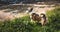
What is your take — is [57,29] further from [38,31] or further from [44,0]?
[44,0]

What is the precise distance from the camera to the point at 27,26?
3.16 meters

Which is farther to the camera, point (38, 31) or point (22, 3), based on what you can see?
point (22, 3)

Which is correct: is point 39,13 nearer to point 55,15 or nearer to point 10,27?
point 55,15

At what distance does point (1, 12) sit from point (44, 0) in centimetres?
73

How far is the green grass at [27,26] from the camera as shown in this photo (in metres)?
3.10

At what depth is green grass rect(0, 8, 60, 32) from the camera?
3102 millimetres

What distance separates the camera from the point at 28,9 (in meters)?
3.32

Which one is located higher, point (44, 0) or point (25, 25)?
point (44, 0)

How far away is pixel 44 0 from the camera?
3395 mm

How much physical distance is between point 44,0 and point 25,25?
0.55m

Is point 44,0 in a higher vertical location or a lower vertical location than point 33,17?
higher

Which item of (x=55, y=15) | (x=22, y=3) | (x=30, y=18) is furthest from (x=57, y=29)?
(x=22, y=3)

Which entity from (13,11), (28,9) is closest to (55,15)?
(28,9)

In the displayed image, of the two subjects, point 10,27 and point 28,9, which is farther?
point 28,9
